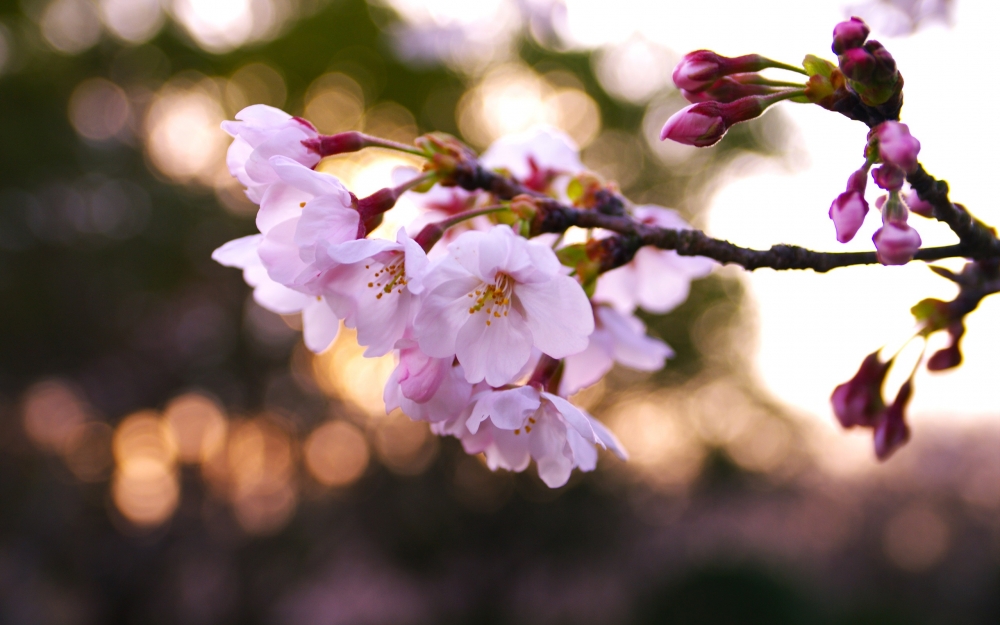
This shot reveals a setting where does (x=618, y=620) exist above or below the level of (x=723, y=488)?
below

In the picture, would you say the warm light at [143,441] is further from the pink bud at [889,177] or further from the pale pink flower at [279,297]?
the pink bud at [889,177]

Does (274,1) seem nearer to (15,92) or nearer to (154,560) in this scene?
(15,92)

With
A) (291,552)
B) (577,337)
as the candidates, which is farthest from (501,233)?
(291,552)

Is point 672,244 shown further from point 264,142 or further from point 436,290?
point 264,142

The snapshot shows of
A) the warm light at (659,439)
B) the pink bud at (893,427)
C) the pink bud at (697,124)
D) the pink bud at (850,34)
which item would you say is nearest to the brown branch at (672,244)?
the pink bud at (697,124)

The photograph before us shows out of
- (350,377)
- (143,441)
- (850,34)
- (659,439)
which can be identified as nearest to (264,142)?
(850,34)
